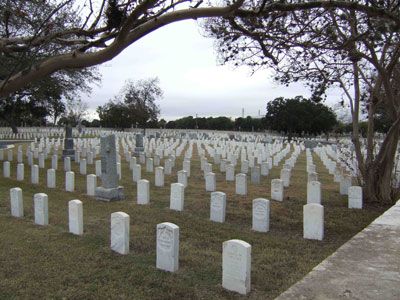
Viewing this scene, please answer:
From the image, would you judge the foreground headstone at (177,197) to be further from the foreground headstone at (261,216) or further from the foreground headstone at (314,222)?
the foreground headstone at (314,222)

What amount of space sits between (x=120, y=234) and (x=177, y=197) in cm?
317

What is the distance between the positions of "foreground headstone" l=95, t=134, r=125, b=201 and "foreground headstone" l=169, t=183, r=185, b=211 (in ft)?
6.04

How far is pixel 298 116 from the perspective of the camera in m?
50.4

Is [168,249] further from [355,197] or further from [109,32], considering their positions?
[355,197]

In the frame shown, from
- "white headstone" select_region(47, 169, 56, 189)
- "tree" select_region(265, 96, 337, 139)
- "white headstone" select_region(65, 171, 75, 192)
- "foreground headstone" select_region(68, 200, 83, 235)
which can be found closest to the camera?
"foreground headstone" select_region(68, 200, 83, 235)

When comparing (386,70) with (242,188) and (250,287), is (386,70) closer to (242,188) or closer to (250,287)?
(242,188)

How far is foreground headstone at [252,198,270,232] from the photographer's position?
292 inches

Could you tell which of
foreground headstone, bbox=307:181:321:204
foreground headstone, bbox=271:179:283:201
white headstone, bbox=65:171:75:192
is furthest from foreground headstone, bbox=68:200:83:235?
foreground headstone, bbox=307:181:321:204

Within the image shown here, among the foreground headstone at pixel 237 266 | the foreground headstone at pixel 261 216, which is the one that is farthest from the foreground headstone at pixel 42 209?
the foreground headstone at pixel 237 266

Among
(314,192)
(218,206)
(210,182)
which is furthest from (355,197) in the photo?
(210,182)

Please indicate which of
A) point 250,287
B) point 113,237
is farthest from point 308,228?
point 113,237

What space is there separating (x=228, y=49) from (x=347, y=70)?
3.81 meters

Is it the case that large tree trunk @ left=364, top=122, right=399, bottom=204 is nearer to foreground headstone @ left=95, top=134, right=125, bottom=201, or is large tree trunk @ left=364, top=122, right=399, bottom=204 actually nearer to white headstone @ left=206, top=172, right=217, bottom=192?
white headstone @ left=206, top=172, right=217, bottom=192

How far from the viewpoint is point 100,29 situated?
4.68 meters
